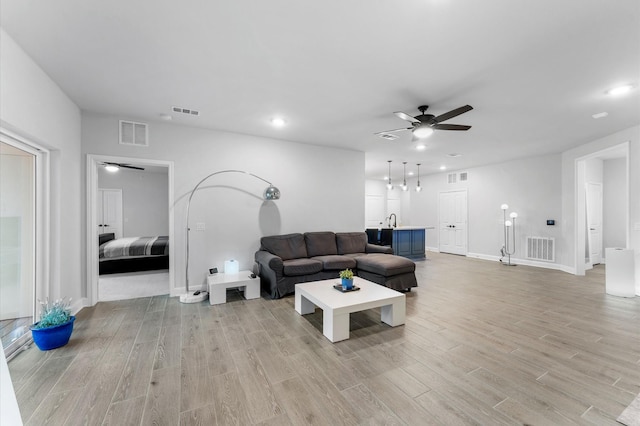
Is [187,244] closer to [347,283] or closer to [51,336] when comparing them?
[51,336]

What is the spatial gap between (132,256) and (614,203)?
11.6 m

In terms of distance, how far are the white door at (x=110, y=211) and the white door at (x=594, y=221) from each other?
40.9 feet

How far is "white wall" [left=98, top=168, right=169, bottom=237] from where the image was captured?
7.98 metres

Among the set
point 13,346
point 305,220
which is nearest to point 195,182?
point 305,220

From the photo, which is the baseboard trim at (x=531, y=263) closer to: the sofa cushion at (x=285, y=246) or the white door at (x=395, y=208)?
the white door at (x=395, y=208)

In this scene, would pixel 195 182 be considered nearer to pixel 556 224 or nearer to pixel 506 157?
pixel 506 157

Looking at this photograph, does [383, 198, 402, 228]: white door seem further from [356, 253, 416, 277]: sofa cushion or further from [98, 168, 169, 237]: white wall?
[98, 168, 169, 237]: white wall

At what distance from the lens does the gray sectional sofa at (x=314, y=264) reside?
13.9 feet

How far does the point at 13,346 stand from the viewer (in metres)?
2.55

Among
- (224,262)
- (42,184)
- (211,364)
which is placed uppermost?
(42,184)

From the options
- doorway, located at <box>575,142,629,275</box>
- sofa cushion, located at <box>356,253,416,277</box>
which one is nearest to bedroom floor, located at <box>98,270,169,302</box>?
sofa cushion, located at <box>356,253,416,277</box>

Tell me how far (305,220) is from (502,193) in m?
5.70

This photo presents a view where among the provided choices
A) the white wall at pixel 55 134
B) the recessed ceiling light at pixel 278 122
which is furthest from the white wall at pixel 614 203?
the white wall at pixel 55 134

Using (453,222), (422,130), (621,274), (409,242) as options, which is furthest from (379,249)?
(453,222)
